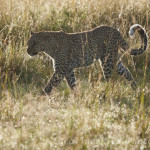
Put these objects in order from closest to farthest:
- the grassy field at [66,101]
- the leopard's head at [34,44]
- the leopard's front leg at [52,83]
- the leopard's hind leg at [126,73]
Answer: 1. the grassy field at [66,101]
2. the leopard's front leg at [52,83]
3. the leopard's head at [34,44]
4. the leopard's hind leg at [126,73]

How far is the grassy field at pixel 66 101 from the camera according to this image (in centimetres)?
359

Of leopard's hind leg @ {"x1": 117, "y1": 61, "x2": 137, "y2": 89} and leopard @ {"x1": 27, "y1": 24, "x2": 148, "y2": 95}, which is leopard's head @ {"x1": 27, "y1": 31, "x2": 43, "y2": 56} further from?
leopard's hind leg @ {"x1": 117, "y1": 61, "x2": 137, "y2": 89}

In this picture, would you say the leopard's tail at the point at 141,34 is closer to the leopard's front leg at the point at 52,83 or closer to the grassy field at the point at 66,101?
the grassy field at the point at 66,101

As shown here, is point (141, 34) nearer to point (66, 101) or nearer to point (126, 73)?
point (126, 73)

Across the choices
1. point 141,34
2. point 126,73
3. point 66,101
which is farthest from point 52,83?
point 141,34

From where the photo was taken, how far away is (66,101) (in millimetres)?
5047

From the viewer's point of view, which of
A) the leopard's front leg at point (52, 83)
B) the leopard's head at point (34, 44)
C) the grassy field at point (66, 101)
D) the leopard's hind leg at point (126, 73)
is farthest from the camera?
the leopard's hind leg at point (126, 73)

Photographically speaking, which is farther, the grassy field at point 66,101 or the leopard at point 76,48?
the leopard at point 76,48

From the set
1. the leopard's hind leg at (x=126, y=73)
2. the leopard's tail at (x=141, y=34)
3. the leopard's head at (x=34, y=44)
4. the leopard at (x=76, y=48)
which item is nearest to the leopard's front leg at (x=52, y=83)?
the leopard at (x=76, y=48)

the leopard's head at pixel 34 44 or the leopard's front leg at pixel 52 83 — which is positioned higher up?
the leopard's head at pixel 34 44

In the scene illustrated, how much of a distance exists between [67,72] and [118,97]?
0.79 m

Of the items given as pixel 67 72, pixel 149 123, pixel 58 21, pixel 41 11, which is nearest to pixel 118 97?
pixel 67 72

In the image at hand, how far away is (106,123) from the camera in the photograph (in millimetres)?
4121

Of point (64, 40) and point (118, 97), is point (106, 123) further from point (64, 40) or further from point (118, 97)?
point (64, 40)
